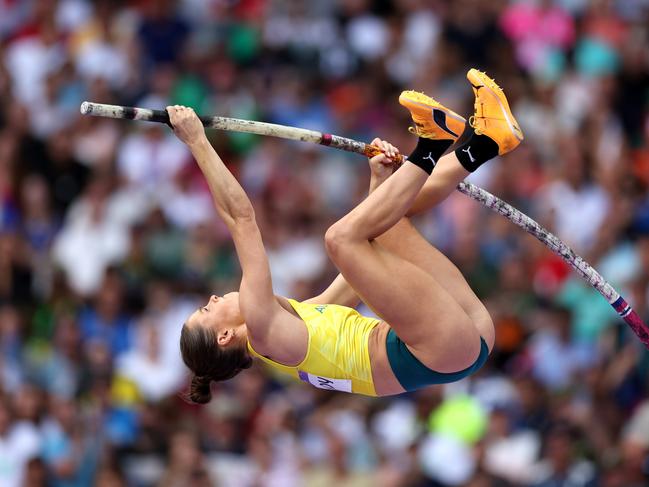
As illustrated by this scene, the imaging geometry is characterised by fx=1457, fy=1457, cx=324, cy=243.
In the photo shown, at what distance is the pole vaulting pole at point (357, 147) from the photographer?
26.5 ft

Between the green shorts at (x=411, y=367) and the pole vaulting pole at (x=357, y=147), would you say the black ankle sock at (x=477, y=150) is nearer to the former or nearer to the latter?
the pole vaulting pole at (x=357, y=147)

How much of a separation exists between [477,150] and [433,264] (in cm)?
73

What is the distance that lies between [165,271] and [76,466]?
2352mm

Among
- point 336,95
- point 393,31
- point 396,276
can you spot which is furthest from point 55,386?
point 396,276

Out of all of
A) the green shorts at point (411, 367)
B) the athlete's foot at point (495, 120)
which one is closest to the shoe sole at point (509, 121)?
the athlete's foot at point (495, 120)

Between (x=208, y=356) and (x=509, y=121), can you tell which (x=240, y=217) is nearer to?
(x=208, y=356)

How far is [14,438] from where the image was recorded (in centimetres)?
1334

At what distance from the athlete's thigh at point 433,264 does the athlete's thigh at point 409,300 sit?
0.57ft

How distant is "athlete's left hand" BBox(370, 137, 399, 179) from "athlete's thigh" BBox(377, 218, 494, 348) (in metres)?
0.36

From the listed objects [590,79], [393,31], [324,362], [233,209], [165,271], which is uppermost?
[393,31]

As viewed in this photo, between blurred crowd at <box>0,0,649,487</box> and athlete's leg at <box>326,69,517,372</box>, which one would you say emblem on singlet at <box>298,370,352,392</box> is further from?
blurred crowd at <box>0,0,649,487</box>

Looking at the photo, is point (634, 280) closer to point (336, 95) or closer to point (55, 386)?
point (336, 95)

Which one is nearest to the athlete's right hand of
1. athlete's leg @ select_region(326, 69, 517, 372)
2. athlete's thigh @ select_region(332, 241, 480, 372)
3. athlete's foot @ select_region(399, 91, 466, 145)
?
athlete's leg @ select_region(326, 69, 517, 372)

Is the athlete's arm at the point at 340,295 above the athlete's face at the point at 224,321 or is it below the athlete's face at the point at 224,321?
above
